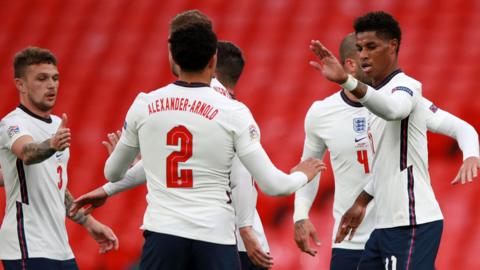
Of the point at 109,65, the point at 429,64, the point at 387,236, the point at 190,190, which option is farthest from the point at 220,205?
the point at 109,65

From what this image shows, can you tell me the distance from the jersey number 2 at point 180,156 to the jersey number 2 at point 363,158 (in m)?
1.93

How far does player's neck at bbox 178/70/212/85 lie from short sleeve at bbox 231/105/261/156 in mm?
243

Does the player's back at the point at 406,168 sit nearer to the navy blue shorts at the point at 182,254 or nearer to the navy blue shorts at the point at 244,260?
the navy blue shorts at the point at 244,260

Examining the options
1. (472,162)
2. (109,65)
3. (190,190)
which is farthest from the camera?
(109,65)

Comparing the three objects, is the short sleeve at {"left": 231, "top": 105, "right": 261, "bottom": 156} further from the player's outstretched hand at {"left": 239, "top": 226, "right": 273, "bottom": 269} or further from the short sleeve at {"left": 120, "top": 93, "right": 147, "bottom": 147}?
the player's outstretched hand at {"left": 239, "top": 226, "right": 273, "bottom": 269}

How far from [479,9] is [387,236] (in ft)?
23.8

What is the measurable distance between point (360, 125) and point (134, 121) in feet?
6.67

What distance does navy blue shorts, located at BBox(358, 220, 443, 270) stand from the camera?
5.79m

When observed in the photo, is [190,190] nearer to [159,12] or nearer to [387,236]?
[387,236]

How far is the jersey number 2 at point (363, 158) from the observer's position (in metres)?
6.73

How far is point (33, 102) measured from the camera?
260 inches

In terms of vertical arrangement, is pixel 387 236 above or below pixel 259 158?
below

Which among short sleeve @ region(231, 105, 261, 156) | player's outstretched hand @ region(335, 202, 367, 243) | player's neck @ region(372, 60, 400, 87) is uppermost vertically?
player's neck @ region(372, 60, 400, 87)

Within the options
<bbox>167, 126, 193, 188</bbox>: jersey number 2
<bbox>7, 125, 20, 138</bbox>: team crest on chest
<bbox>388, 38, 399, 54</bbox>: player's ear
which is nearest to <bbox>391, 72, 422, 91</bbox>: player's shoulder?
<bbox>388, 38, 399, 54</bbox>: player's ear
